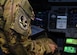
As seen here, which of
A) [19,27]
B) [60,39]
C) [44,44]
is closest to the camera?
[19,27]

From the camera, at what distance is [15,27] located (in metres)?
0.99

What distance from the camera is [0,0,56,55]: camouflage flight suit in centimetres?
99

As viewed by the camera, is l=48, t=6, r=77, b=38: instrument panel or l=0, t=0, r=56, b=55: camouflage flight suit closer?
l=0, t=0, r=56, b=55: camouflage flight suit

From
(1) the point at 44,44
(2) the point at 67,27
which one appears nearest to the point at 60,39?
(2) the point at 67,27

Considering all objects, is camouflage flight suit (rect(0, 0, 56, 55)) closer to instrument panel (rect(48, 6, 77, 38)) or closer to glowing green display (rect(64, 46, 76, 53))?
instrument panel (rect(48, 6, 77, 38))

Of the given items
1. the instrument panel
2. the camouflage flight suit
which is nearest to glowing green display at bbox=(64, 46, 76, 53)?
the instrument panel

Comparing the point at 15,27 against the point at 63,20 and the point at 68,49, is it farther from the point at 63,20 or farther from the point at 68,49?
the point at 68,49

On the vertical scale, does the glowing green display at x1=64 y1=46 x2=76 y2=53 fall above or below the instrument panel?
below

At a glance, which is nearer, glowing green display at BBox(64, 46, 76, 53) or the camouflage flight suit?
the camouflage flight suit

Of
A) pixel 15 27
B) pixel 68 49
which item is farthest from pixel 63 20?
pixel 15 27

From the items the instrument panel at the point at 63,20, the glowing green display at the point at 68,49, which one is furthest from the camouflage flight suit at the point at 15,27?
the glowing green display at the point at 68,49

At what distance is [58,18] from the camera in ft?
10.2

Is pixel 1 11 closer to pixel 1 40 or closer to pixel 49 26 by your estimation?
pixel 1 40

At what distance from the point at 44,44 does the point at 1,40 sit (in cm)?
19
